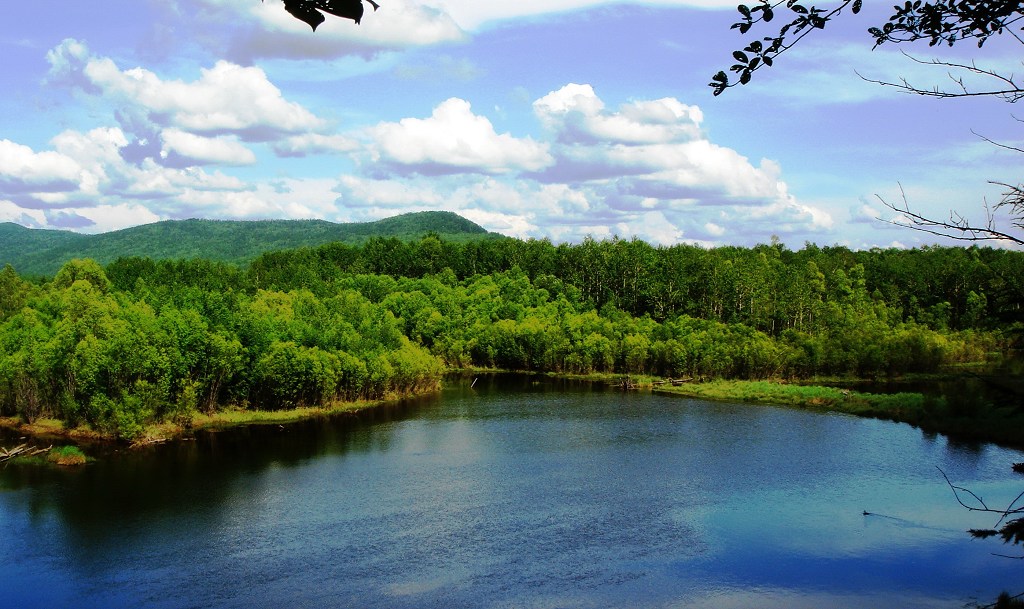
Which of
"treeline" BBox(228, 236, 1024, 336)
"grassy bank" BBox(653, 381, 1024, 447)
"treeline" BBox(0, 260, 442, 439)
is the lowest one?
"grassy bank" BBox(653, 381, 1024, 447)

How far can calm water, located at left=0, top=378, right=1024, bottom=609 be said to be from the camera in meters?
25.3

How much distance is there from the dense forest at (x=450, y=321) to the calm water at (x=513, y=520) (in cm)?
581

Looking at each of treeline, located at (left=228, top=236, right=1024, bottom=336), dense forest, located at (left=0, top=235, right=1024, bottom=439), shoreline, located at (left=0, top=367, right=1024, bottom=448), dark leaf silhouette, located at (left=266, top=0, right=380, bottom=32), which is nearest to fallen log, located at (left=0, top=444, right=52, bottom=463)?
shoreline, located at (left=0, top=367, right=1024, bottom=448)

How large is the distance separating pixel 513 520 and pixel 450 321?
55.7 m

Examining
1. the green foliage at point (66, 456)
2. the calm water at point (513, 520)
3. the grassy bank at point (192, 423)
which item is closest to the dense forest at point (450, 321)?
the grassy bank at point (192, 423)

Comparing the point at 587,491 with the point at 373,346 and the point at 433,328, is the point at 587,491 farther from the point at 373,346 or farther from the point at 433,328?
the point at 433,328

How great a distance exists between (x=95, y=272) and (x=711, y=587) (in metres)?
75.6

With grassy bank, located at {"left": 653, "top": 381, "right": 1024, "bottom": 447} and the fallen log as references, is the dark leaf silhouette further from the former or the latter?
the fallen log

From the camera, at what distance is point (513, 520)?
31.9m

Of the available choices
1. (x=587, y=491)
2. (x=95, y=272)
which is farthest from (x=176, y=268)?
(x=587, y=491)

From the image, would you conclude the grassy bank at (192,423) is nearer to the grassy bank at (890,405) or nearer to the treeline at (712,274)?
the grassy bank at (890,405)

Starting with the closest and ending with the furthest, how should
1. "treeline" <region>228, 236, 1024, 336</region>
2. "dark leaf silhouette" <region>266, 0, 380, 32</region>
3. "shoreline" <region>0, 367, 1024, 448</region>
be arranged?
"dark leaf silhouette" <region>266, 0, 380, 32</region>
"shoreline" <region>0, 367, 1024, 448</region>
"treeline" <region>228, 236, 1024, 336</region>

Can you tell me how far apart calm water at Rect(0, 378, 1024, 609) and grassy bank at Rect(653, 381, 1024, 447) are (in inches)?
112

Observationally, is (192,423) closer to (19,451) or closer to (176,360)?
(176,360)
